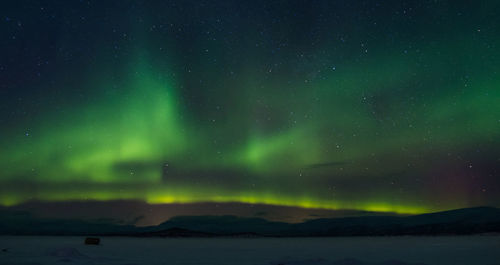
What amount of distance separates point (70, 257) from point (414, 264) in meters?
23.3

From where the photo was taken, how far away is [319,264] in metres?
24.3

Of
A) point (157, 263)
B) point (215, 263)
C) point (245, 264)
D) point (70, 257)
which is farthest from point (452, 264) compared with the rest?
point (70, 257)

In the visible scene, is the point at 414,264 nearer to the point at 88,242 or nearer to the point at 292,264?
the point at 292,264

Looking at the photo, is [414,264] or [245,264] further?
[245,264]

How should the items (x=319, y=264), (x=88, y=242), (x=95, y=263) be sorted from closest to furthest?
(x=319, y=264) < (x=95, y=263) < (x=88, y=242)

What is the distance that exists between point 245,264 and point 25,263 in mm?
13800

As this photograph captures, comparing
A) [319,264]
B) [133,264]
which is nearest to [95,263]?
[133,264]

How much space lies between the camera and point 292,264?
80.4 ft

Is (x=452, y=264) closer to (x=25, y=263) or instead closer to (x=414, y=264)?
(x=414, y=264)

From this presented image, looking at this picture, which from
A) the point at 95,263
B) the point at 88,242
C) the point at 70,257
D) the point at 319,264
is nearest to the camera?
the point at 319,264

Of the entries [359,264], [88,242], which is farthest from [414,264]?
[88,242]

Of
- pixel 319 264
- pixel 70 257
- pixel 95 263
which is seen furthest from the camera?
pixel 70 257

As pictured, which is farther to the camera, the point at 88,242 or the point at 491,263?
the point at 88,242

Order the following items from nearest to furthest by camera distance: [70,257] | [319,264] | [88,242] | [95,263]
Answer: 1. [319,264]
2. [95,263]
3. [70,257]
4. [88,242]
